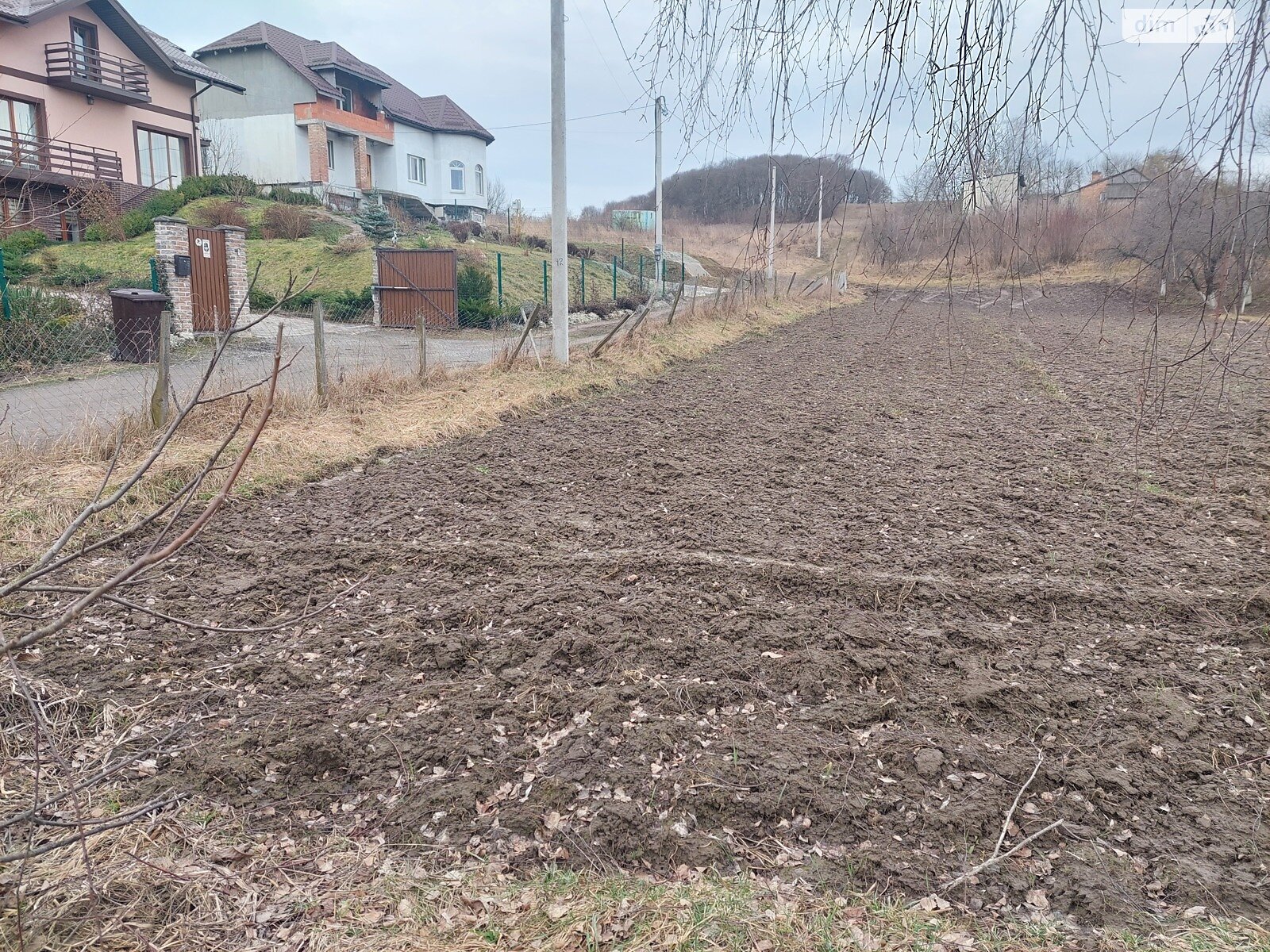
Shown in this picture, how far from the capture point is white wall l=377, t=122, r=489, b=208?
4416 cm

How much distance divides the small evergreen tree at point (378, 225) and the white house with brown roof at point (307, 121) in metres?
5.12

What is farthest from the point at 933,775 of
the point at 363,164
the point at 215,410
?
the point at 363,164

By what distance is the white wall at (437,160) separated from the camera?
1738 inches

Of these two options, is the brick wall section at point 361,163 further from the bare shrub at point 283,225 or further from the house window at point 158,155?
the bare shrub at point 283,225

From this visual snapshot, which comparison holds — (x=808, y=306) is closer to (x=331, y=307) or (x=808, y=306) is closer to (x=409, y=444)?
(x=331, y=307)

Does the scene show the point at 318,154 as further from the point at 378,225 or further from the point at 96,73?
the point at 96,73

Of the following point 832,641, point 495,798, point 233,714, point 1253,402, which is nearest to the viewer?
point 495,798

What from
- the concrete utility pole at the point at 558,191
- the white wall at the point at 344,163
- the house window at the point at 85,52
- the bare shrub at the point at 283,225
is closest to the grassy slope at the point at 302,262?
the bare shrub at the point at 283,225

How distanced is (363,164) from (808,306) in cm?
2179

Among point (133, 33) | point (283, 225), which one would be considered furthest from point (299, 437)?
point (133, 33)

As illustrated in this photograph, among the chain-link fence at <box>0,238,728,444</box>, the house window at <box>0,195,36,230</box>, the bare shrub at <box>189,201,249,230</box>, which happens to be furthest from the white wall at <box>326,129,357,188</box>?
the house window at <box>0,195,36,230</box>

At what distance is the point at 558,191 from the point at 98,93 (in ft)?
74.0

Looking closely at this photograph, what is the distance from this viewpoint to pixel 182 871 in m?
2.66

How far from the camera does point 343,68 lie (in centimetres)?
3912
